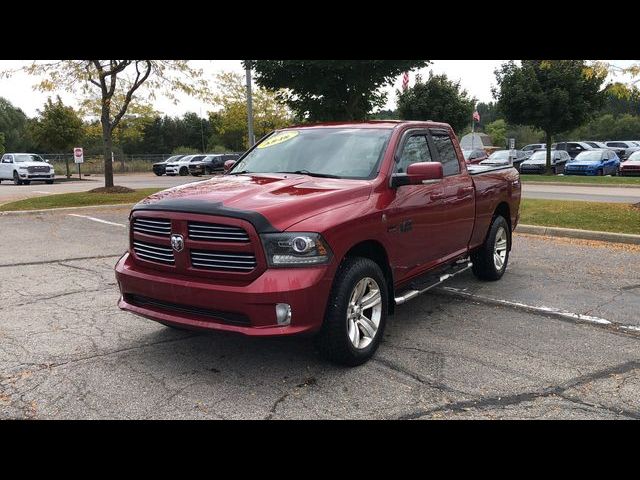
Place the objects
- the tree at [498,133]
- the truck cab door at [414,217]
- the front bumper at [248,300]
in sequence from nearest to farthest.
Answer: the front bumper at [248,300]
the truck cab door at [414,217]
the tree at [498,133]

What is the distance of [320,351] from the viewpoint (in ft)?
13.7

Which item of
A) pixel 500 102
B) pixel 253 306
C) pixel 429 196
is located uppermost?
pixel 500 102

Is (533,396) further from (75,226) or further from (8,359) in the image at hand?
(75,226)

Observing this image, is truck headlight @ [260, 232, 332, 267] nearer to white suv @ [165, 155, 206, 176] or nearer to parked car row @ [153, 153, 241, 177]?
parked car row @ [153, 153, 241, 177]

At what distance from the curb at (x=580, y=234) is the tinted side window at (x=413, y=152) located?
5.67 m

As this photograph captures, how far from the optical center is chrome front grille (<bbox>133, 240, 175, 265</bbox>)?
4.16 metres

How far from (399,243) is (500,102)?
27872 mm

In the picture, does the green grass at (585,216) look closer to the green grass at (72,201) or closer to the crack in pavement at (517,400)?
the crack in pavement at (517,400)

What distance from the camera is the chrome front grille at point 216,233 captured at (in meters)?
3.85

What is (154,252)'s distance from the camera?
14.0ft

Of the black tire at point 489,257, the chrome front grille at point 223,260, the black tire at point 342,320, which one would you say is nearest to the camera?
the chrome front grille at point 223,260

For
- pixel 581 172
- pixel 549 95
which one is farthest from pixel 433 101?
pixel 581 172

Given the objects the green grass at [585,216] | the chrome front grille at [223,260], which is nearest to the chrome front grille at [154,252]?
the chrome front grille at [223,260]
